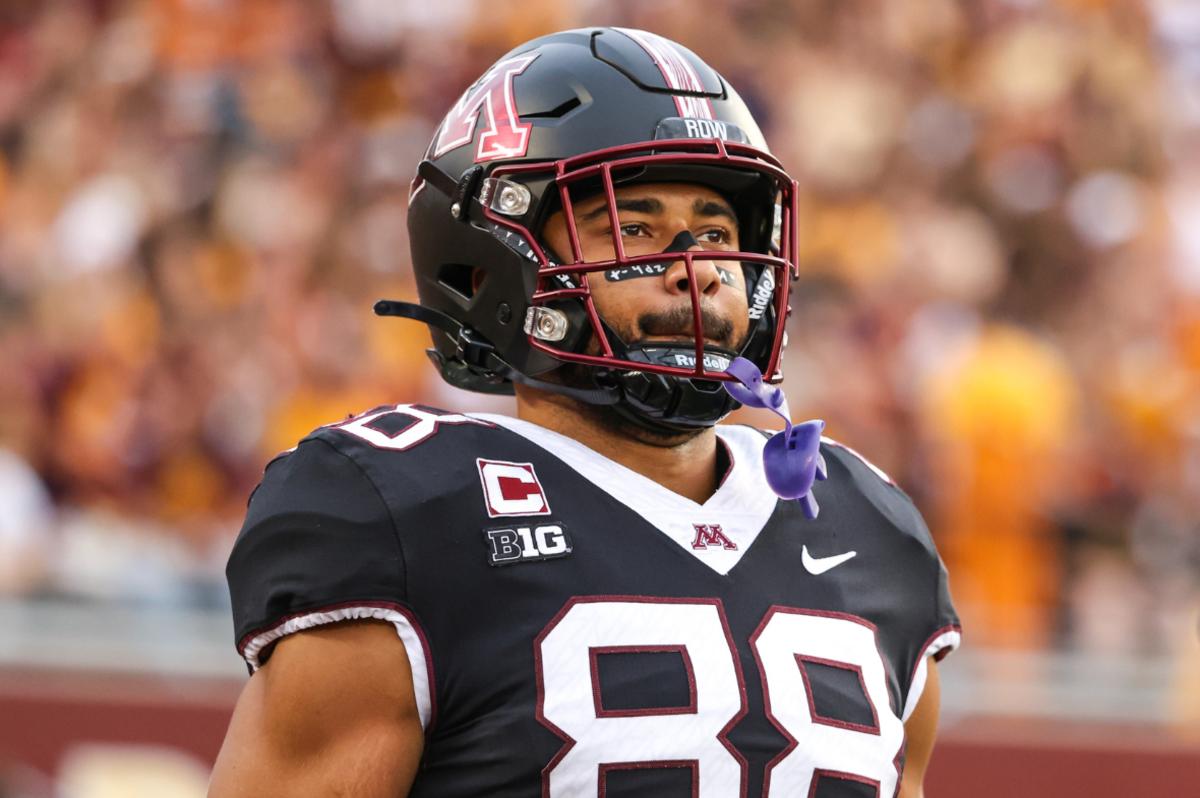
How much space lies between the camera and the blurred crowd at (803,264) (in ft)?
16.9

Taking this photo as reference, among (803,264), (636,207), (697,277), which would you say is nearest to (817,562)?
(697,277)

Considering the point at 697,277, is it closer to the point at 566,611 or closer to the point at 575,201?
the point at 575,201

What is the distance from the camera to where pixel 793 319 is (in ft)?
19.6

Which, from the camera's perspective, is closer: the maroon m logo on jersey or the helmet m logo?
the maroon m logo on jersey

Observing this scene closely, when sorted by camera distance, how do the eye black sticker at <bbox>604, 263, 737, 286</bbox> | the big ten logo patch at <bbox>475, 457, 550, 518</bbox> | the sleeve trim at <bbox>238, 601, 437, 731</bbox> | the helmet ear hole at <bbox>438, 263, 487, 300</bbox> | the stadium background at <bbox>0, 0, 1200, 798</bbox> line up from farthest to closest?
the stadium background at <bbox>0, 0, 1200, 798</bbox> < the helmet ear hole at <bbox>438, 263, 487, 300</bbox> < the eye black sticker at <bbox>604, 263, 737, 286</bbox> < the big ten logo patch at <bbox>475, 457, 550, 518</bbox> < the sleeve trim at <bbox>238, 601, 437, 731</bbox>

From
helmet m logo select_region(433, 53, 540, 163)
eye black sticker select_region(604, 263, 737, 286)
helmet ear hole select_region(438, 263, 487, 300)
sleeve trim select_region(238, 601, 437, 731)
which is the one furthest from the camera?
helmet ear hole select_region(438, 263, 487, 300)

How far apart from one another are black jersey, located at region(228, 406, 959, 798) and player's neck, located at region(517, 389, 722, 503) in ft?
0.14

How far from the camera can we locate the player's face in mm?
2029

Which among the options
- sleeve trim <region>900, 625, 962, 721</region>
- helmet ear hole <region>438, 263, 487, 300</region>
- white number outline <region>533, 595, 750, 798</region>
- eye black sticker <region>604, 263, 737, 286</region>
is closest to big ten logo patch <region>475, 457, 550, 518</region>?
white number outline <region>533, 595, 750, 798</region>

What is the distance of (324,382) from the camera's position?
5.86m

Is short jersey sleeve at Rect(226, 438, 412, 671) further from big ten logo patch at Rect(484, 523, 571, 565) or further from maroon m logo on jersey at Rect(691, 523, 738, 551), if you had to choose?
maroon m logo on jersey at Rect(691, 523, 738, 551)

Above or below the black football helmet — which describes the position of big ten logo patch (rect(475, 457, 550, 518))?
below

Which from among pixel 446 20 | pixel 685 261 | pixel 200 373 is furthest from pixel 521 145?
pixel 446 20

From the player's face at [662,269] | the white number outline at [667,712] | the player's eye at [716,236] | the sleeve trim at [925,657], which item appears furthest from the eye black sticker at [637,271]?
the sleeve trim at [925,657]
